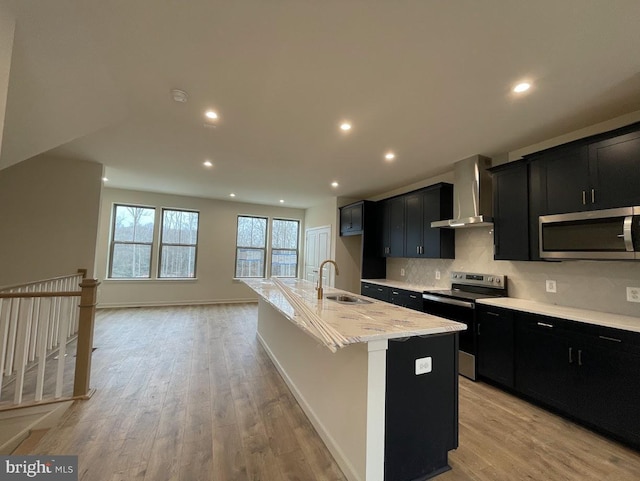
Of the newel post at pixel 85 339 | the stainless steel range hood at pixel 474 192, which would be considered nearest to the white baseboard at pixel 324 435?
the newel post at pixel 85 339

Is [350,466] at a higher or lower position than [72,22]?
lower

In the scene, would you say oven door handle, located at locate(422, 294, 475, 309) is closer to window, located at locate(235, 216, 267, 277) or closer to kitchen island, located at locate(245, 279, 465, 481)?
kitchen island, located at locate(245, 279, 465, 481)

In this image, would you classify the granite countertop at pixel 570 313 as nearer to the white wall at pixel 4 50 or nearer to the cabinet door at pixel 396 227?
the cabinet door at pixel 396 227

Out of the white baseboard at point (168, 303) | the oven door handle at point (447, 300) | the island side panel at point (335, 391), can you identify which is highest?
the oven door handle at point (447, 300)

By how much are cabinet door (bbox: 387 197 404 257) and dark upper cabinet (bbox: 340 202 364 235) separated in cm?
62

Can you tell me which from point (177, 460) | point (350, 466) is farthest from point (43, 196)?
point (350, 466)

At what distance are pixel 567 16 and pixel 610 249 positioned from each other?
178 centimetres

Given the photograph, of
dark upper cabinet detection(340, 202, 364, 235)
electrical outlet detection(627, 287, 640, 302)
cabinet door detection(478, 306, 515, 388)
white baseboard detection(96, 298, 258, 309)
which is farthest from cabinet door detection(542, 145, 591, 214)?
white baseboard detection(96, 298, 258, 309)

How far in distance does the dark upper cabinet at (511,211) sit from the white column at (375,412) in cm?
229

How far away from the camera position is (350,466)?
160cm

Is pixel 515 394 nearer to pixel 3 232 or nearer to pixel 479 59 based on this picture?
pixel 479 59

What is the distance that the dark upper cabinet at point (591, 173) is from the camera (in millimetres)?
2068

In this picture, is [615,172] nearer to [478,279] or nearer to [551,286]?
[551,286]

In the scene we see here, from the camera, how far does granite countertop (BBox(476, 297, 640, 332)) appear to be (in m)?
2.01
